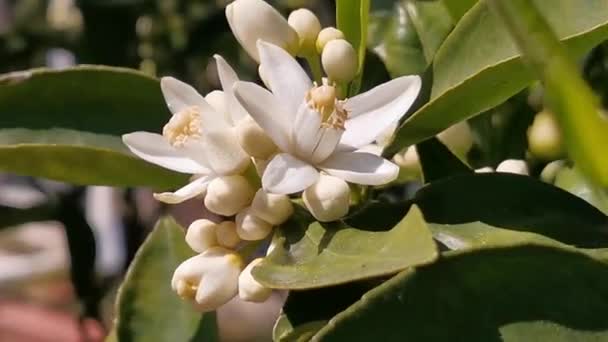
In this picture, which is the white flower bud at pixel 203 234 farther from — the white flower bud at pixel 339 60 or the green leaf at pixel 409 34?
the green leaf at pixel 409 34

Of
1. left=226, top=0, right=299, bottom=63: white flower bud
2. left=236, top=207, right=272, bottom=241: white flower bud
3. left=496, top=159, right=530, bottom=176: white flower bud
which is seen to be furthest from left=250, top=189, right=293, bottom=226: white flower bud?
left=496, top=159, right=530, bottom=176: white flower bud

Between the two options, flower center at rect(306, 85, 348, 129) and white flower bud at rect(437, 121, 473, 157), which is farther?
white flower bud at rect(437, 121, 473, 157)

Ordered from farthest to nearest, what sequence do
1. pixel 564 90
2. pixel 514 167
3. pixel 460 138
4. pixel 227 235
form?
pixel 460 138
pixel 514 167
pixel 227 235
pixel 564 90

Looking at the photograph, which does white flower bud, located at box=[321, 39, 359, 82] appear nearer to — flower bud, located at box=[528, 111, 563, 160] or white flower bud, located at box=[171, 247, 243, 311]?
white flower bud, located at box=[171, 247, 243, 311]

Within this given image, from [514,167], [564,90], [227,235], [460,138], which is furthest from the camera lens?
[460,138]

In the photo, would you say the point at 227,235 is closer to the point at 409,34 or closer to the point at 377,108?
the point at 377,108

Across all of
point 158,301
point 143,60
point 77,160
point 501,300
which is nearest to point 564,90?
point 501,300
